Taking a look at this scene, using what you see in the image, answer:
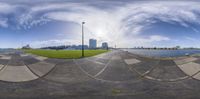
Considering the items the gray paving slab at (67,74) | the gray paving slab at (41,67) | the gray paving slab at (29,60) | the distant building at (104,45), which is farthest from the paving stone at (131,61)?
the gray paving slab at (29,60)

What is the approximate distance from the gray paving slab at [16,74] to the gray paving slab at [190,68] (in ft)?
39.5

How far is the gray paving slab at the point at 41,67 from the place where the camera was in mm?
18578

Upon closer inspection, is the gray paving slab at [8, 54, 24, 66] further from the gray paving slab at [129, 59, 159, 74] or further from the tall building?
the gray paving slab at [129, 59, 159, 74]

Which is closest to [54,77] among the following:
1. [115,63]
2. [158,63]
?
[115,63]

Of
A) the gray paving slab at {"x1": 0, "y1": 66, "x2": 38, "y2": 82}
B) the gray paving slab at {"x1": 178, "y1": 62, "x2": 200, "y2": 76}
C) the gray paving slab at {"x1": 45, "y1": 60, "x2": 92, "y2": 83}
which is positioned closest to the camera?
the gray paving slab at {"x1": 0, "y1": 66, "x2": 38, "y2": 82}

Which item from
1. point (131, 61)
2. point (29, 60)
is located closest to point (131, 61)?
Answer: point (131, 61)

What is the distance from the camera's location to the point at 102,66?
19922 millimetres

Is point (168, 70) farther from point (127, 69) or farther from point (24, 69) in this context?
point (24, 69)

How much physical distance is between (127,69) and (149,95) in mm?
4473

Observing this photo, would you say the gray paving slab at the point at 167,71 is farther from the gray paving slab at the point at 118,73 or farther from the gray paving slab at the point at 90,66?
the gray paving slab at the point at 90,66

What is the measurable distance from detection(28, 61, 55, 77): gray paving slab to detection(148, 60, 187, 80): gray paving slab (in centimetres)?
815

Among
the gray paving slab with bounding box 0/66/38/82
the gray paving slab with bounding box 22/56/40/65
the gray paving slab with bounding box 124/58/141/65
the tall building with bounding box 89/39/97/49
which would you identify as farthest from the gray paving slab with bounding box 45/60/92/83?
the gray paving slab with bounding box 124/58/141/65

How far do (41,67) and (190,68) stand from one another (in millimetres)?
12430

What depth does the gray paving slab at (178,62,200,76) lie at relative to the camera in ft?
64.6
